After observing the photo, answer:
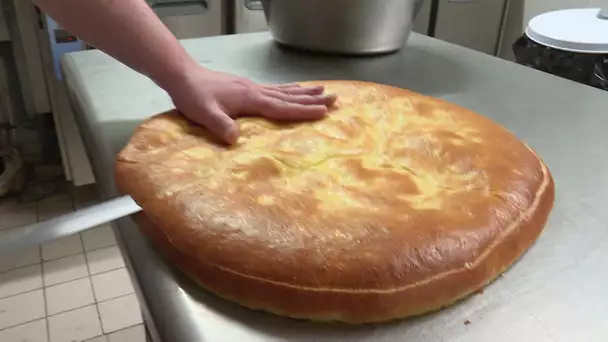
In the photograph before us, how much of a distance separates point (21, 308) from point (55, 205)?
1.46ft

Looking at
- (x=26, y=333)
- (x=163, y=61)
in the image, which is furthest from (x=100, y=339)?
(x=163, y=61)

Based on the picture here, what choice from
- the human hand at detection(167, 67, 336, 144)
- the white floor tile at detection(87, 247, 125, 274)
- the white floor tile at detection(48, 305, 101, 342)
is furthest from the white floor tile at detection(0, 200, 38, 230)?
the human hand at detection(167, 67, 336, 144)

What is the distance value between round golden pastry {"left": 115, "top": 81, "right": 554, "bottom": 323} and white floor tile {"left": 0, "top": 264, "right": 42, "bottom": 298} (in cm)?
102

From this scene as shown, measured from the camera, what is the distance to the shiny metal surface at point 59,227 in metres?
0.41

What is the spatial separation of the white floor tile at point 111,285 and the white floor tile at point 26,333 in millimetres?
149

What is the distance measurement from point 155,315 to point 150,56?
32cm

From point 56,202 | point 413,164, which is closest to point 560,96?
point 413,164

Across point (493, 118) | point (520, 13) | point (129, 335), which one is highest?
point (493, 118)

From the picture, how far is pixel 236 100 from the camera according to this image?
622mm

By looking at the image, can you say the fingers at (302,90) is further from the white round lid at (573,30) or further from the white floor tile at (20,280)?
the white floor tile at (20,280)

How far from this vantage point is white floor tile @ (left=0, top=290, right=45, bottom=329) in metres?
1.30

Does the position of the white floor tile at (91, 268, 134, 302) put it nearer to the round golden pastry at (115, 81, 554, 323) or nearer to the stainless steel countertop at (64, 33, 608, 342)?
the stainless steel countertop at (64, 33, 608, 342)

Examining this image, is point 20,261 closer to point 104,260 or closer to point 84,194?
point 104,260

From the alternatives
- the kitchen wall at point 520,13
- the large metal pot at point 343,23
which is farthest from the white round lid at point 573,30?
the kitchen wall at point 520,13
